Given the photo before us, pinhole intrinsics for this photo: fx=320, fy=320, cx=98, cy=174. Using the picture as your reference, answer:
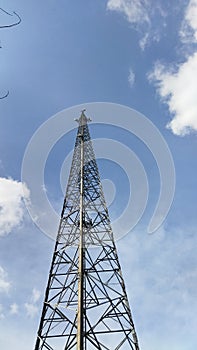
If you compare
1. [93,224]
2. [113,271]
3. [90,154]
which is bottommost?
[113,271]

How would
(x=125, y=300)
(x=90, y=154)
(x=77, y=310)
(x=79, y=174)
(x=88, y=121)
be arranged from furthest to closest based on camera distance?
1. (x=88, y=121)
2. (x=90, y=154)
3. (x=79, y=174)
4. (x=125, y=300)
5. (x=77, y=310)

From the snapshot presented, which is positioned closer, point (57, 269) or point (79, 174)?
point (57, 269)

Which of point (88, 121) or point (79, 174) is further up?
point (88, 121)

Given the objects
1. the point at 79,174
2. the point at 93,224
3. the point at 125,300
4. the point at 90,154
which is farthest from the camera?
the point at 90,154

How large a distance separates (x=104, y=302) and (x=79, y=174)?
7935 mm

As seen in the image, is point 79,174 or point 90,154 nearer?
point 79,174

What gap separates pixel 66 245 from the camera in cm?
1541

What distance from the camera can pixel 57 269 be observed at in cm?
1473

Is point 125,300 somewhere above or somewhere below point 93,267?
below

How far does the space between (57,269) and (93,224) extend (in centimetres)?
292

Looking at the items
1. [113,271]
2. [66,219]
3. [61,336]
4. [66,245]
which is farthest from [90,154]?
[61,336]

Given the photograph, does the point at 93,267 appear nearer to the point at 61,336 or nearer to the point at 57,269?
the point at 57,269

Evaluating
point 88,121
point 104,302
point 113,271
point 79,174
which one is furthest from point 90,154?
point 104,302

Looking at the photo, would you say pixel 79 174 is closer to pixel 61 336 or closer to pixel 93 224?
pixel 93 224
